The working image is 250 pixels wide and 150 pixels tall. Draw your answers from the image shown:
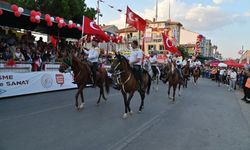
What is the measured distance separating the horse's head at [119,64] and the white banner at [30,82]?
5.72 m

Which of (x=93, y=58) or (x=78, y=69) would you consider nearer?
(x=78, y=69)

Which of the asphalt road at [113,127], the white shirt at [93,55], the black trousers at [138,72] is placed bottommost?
the asphalt road at [113,127]

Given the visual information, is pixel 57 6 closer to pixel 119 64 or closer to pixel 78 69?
pixel 78 69

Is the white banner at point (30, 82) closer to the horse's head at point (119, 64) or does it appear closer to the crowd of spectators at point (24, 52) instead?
the crowd of spectators at point (24, 52)

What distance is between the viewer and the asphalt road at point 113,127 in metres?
→ 6.64

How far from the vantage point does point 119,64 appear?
376 inches

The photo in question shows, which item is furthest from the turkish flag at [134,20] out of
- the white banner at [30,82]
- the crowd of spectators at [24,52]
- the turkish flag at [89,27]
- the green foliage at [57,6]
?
the green foliage at [57,6]

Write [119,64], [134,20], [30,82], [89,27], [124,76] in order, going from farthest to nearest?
[89,27] < [134,20] < [30,82] < [124,76] < [119,64]

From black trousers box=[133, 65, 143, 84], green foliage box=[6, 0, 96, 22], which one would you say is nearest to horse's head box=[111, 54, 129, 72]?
black trousers box=[133, 65, 143, 84]

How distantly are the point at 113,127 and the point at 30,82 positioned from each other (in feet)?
24.0

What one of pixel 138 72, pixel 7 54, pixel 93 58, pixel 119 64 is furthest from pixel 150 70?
pixel 119 64

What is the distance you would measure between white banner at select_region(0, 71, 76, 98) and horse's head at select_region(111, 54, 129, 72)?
5721 millimetres

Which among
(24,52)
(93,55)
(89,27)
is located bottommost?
(93,55)

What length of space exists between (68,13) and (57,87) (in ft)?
48.6
